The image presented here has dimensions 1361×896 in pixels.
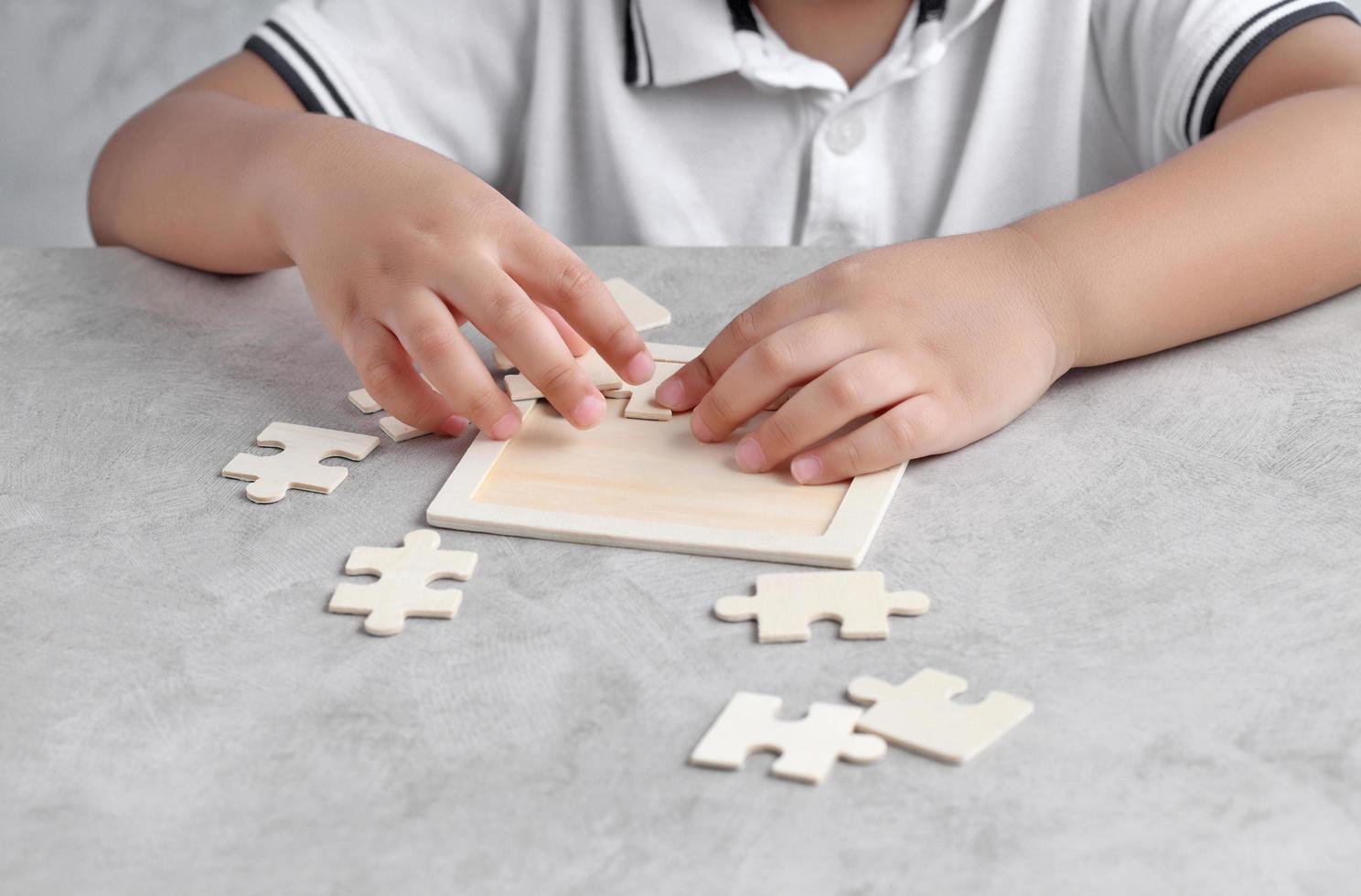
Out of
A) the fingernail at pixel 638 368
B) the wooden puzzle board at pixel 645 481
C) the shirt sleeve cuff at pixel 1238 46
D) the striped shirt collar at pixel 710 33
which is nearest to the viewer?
the wooden puzzle board at pixel 645 481

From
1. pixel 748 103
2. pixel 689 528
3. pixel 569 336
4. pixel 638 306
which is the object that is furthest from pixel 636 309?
pixel 748 103

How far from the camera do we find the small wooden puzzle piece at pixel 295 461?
33.9 inches

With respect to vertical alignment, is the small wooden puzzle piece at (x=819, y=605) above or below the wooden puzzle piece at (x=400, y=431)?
above

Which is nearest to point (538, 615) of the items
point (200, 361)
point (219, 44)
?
point (200, 361)

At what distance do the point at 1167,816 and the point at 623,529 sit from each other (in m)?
0.35

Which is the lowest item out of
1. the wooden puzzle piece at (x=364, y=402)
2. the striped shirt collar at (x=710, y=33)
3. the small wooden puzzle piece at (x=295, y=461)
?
the small wooden puzzle piece at (x=295, y=461)

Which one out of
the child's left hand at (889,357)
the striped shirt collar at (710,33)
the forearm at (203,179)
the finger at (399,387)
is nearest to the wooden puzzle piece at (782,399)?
the child's left hand at (889,357)

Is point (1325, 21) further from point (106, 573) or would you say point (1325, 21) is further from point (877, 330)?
point (106, 573)

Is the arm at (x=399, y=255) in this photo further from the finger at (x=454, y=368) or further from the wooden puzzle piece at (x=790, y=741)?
the wooden puzzle piece at (x=790, y=741)

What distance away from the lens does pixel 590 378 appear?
3.14 ft

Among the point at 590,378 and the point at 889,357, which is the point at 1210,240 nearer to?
the point at 889,357

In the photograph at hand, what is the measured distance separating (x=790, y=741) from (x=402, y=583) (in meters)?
0.26

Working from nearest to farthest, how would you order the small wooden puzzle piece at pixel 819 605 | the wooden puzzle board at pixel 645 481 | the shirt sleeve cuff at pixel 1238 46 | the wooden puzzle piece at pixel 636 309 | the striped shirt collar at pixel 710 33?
1. the small wooden puzzle piece at pixel 819 605
2. the wooden puzzle board at pixel 645 481
3. the wooden puzzle piece at pixel 636 309
4. the shirt sleeve cuff at pixel 1238 46
5. the striped shirt collar at pixel 710 33

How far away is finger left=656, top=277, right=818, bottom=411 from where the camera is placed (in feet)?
3.01
